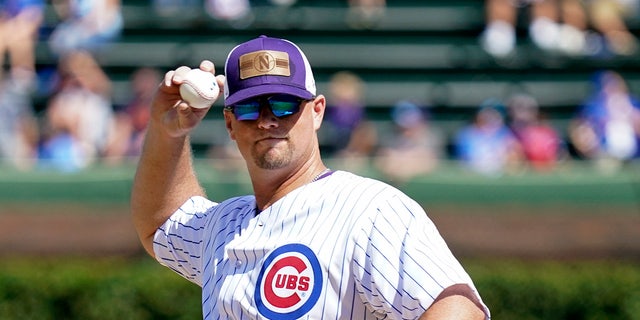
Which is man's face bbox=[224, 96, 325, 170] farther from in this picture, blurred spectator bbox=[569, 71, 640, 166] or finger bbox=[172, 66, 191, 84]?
blurred spectator bbox=[569, 71, 640, 166]

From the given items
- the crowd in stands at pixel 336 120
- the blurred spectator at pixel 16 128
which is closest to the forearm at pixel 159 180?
the crowd in stands at pixel 336 120

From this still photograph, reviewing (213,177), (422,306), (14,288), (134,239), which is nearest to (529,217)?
(213,177)

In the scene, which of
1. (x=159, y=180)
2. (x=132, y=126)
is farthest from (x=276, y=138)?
(x=132, y=126)

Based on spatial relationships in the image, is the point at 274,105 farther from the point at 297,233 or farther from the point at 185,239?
the point at 185,239

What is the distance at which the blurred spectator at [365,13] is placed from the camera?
44.0ft

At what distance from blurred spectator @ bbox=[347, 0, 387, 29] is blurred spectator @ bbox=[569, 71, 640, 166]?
2.59 m

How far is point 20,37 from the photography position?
12.7 meters

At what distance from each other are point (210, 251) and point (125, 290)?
5016mm

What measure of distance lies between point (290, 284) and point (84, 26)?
9.61 meters

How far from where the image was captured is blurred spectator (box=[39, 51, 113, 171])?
1092 cm

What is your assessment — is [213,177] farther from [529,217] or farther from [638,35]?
[638,35]

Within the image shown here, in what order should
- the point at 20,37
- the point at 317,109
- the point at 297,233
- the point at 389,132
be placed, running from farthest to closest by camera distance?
the point at 389,132
the point at 20,37
the point at 317,109
the point at 297,233

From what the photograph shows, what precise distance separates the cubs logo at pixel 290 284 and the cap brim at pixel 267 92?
1.45 feet

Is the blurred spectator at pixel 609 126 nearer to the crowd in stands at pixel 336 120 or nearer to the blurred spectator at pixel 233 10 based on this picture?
the crowd in stands at pixel 336 120
